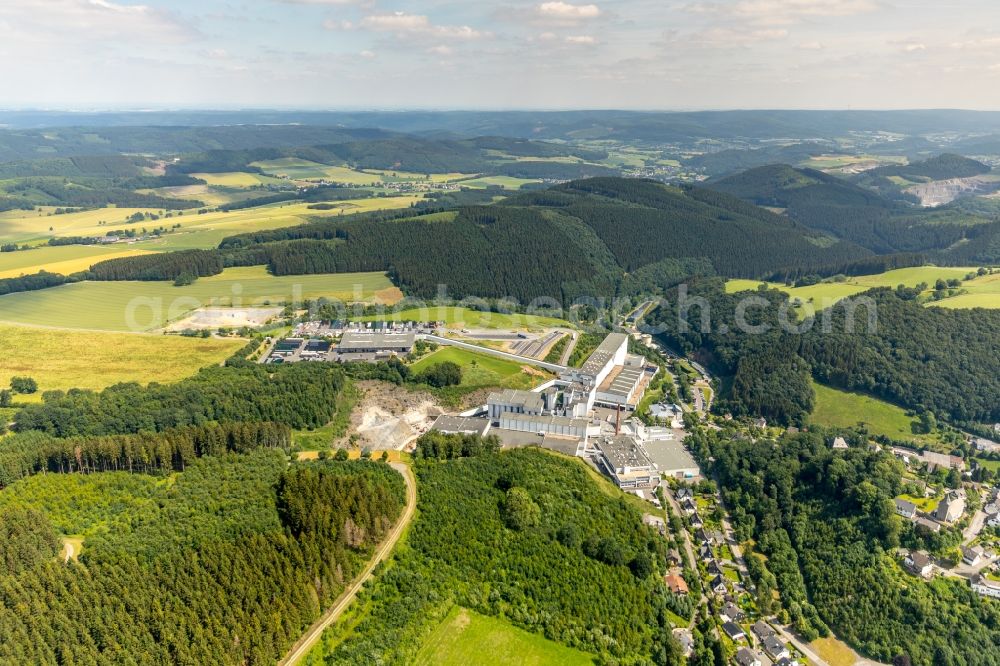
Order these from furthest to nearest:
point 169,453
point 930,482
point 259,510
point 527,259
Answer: point 527,259 < point 930,482 < point 169,453 < point 259,510

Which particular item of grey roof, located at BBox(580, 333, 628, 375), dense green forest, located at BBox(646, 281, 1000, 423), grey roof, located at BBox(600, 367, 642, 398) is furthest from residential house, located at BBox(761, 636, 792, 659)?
dense green forest, located at BBox(646, 281, 1000, 423)

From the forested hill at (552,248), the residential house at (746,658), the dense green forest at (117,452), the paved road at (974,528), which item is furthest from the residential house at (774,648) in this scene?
the forested hill at (552,248)

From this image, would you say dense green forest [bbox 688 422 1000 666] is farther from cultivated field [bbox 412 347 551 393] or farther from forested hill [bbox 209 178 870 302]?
forested hill [bbox 209 178 870 302]

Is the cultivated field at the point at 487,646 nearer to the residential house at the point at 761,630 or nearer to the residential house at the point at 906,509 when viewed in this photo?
the residential house at the point at 761,630

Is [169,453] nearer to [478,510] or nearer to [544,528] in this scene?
[478,510]

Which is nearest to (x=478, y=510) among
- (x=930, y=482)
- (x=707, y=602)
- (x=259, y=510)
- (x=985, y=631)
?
(x=259, y=510)

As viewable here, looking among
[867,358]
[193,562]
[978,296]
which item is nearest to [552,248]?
[867,358]

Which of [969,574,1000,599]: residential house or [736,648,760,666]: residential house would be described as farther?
[969,574,1000,599]: residential house
